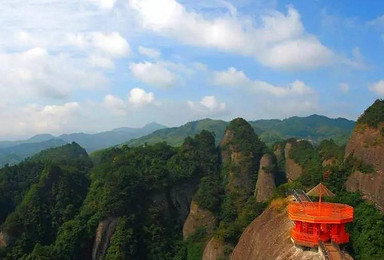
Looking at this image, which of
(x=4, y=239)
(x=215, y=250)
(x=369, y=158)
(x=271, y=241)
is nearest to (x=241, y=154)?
(x=215, y=250)

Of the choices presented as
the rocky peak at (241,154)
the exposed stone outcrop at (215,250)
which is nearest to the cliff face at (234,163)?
the rocky peak at (241,154)

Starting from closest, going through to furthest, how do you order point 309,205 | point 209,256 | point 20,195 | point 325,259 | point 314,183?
point 325,259, point 309,205, point 314,183, point 209,256, point 20,195

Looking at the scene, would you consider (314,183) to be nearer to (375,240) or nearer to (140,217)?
(375,240)

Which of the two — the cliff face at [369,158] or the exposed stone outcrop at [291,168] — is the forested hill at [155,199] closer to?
the exposed stone outcrop at [291,168]

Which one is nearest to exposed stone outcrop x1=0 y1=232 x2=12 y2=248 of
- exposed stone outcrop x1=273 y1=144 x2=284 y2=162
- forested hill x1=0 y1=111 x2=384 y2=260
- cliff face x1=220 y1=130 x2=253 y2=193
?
forested hill x1=0 y1=111 x2=384 y2=260

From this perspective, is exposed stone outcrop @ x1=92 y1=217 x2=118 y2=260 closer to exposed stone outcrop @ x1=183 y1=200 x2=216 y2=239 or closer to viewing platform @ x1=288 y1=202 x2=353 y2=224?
exposed stone outcrop @ x1=183 y1=200 x2=216 y2=239

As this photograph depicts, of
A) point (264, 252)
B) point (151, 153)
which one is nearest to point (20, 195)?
point (151, 153)

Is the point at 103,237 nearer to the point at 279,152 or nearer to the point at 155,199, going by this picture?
the point at 155,199
